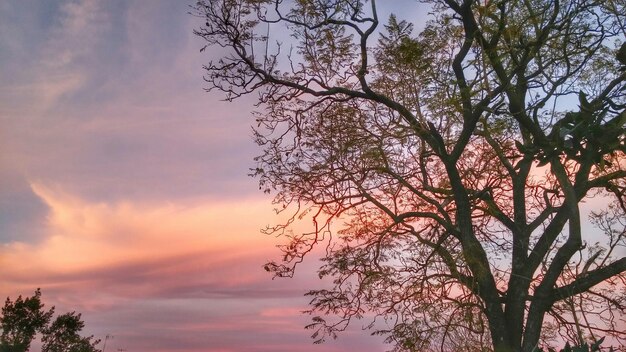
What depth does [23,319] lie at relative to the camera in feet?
77.7

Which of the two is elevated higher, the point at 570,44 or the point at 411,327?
the point at 570,44

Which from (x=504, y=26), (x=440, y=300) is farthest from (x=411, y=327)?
(x=504, y=26)

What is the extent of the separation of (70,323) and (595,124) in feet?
72.1

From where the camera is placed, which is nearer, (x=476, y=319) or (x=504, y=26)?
(x=504, y=26)

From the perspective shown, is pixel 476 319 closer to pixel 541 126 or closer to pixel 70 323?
pixel 541 126

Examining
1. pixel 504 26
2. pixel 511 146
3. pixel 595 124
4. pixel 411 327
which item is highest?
pixel 504 26

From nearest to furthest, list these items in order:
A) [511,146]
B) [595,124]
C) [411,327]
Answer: [595,124] → [411,327] → [511,146]

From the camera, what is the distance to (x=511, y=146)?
39.4 feet

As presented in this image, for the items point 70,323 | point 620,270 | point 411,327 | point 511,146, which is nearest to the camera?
point 620,270

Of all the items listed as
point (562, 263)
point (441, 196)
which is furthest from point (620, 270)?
point (441, 196)

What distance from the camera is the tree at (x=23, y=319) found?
23391mm

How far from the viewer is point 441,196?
12234 mm

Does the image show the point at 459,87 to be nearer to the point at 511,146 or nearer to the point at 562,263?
the point at 511,146

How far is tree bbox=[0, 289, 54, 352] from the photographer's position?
23391 millimetres
